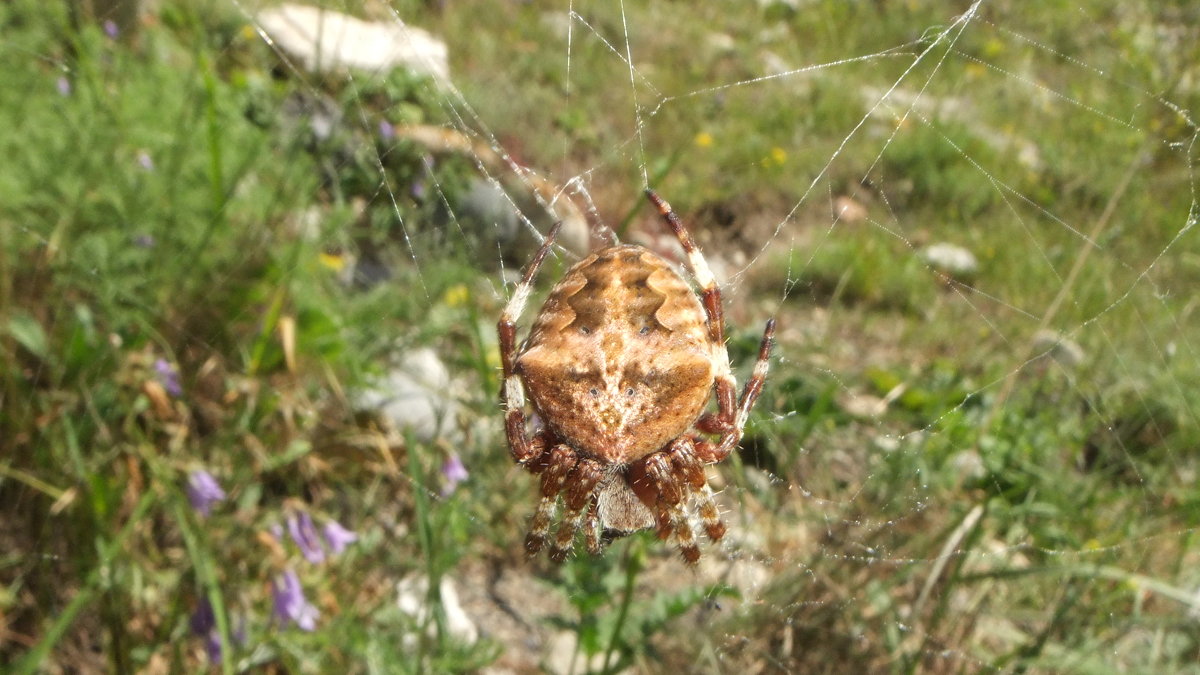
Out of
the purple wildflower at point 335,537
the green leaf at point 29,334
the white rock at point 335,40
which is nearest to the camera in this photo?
the purple wildflower at point 335,537

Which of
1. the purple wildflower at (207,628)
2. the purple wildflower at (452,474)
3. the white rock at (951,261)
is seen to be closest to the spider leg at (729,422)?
the purple wildflower at (452,474)

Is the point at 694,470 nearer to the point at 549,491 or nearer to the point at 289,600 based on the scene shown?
the point at 549,491

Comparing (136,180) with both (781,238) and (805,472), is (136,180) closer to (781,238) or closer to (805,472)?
(805,472)

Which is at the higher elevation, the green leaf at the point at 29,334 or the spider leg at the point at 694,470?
the spider leg at the point at 694,470

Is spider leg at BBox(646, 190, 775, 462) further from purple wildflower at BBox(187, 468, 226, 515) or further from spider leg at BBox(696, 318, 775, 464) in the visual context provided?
purple wildflower at BBox(187, 468, 226, 515)

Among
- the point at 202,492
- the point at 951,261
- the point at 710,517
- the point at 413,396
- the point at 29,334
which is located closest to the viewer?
the point at 710,517

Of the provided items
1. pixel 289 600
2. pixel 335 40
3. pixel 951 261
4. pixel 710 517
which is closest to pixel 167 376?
pixel 289 600

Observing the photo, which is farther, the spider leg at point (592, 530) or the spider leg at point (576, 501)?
the spider leg at point (592, 530)

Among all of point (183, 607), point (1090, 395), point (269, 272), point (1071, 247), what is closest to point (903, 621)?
point (1090, 395)

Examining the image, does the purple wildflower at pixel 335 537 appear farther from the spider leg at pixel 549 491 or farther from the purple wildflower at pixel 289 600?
the spider leg at pixel 549 491
